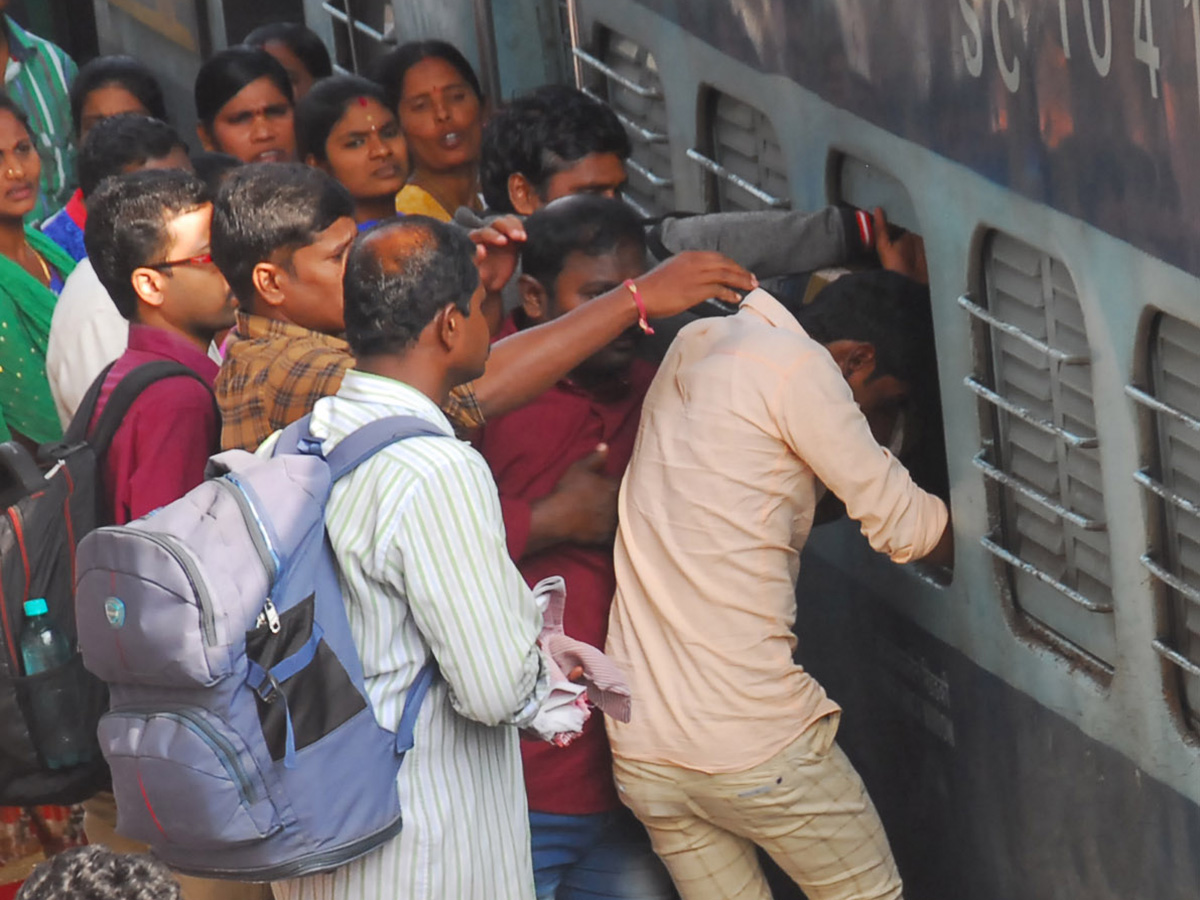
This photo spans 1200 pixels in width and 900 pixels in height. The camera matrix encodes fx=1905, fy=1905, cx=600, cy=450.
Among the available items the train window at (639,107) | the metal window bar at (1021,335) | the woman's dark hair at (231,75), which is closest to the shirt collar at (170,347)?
the metal window bar at (1021,335)

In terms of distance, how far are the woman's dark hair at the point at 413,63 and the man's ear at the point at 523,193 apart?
43.0 inches

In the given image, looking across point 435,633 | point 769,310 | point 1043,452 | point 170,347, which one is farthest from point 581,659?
point 170,347

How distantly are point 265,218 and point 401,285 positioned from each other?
53 cm

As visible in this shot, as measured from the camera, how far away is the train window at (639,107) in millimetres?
4828

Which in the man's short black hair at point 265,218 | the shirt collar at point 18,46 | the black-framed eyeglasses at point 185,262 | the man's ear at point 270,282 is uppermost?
the man's short black hair at point 265,218

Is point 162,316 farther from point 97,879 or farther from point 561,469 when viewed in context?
point 97,879

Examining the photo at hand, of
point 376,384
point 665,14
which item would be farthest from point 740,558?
point 665,14

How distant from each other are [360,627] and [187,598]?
0.29m

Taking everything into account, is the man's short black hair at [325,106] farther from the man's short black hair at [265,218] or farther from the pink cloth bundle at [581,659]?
the pink cloth bundle at [581,659]

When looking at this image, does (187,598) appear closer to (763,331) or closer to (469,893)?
(469,893)

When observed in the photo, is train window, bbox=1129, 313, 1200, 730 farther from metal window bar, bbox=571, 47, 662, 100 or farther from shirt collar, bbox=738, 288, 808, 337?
metal window bar, bbox=571, 47, 662, 100

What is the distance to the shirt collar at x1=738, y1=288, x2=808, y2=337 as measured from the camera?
3340 mm

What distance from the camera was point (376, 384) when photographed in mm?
2859

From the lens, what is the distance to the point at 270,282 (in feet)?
10.8
